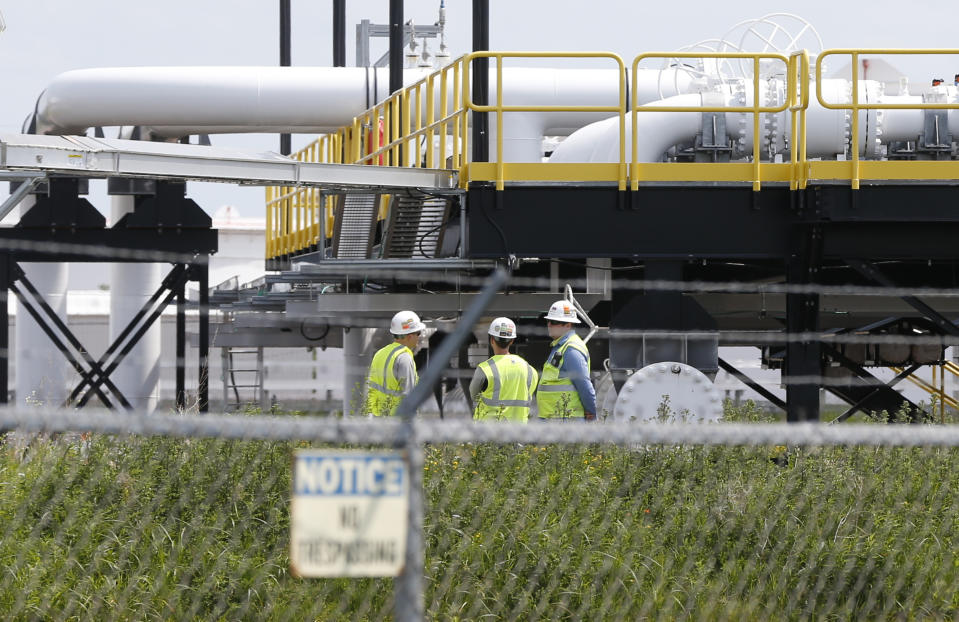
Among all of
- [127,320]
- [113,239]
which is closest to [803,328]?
[113,239]

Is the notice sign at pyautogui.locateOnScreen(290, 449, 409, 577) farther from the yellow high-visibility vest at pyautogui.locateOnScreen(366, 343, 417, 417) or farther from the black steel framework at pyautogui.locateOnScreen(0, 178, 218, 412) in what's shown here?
the black steel framework at pyautogui.locateOnScreen(0, 178, 218, 412)

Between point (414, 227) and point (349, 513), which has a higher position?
point (414, 227)

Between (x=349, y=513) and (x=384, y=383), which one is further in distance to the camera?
(x=384, y=383)

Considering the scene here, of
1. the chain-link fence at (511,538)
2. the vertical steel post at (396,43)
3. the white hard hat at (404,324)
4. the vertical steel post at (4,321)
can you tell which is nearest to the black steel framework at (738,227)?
the white hard hat at (404,324)

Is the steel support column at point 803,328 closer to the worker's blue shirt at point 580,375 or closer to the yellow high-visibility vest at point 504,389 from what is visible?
the worker's blue shirt at point 580,375

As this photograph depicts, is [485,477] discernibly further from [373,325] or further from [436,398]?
[436,398]

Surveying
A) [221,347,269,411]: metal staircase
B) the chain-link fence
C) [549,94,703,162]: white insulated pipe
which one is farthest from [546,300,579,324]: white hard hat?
[221,347,269,411]: metal staircase

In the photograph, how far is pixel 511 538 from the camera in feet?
20.3

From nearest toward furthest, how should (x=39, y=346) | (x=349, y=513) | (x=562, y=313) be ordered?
(x=349, y=513), (x=562, y=313), (x=39, y=346)

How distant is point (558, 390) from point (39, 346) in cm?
1289

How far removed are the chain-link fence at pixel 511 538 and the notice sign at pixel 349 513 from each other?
76.1 inches

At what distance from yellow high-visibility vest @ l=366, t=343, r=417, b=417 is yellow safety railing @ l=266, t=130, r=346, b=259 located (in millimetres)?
5628

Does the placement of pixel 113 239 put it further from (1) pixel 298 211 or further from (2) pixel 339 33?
(2) pixel 339 33

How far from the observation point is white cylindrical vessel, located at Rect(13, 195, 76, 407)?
1864 cm
